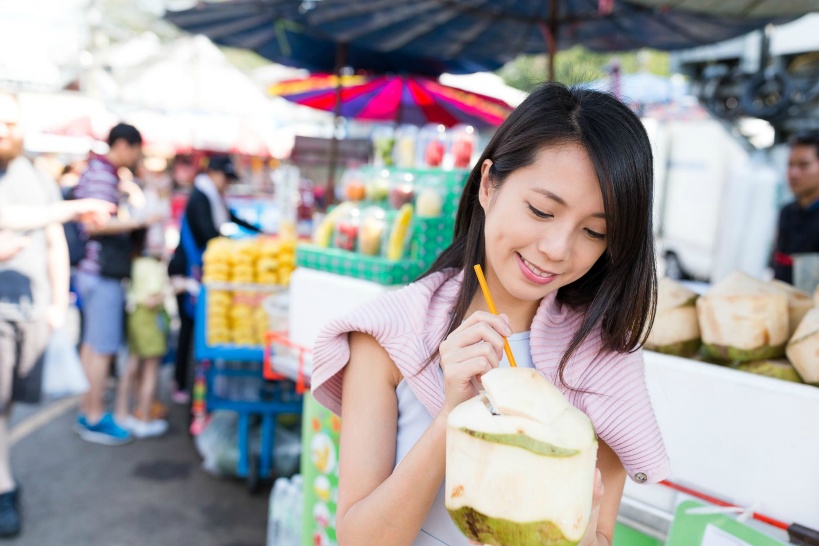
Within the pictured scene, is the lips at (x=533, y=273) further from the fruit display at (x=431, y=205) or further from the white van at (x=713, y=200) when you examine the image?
the white van at (x=713, y=200)

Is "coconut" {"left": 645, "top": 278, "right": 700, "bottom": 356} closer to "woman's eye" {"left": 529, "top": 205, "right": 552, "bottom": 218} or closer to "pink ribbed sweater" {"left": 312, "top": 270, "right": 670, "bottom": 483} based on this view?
"pink ribbed sweater" {"left": 312, "top": 270, "right": 670, "bottom": 483}

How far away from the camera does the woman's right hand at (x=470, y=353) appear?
1.03 m

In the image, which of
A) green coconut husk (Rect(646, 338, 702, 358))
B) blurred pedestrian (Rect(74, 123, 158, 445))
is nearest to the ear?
green coconut husk (Rect(646, 338, 702, 358))

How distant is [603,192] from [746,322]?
1.01 m

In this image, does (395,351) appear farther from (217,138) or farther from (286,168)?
(217,138)

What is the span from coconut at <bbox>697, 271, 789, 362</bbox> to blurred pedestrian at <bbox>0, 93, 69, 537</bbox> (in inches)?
123

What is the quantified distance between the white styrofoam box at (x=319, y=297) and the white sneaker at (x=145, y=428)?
2.76 m

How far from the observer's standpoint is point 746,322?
1.88m

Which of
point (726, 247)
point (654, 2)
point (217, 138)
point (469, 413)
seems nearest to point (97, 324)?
point (654, 2)

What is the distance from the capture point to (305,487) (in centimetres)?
261

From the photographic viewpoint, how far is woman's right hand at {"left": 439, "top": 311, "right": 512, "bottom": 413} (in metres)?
1.03

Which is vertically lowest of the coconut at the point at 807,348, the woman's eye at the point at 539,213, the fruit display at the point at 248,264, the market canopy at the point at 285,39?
the fruit display at the point at 248,264

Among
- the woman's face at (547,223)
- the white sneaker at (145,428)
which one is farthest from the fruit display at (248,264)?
the woman's face at (547,223)

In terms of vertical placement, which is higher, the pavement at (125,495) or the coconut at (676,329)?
the coconut at (676,329)
